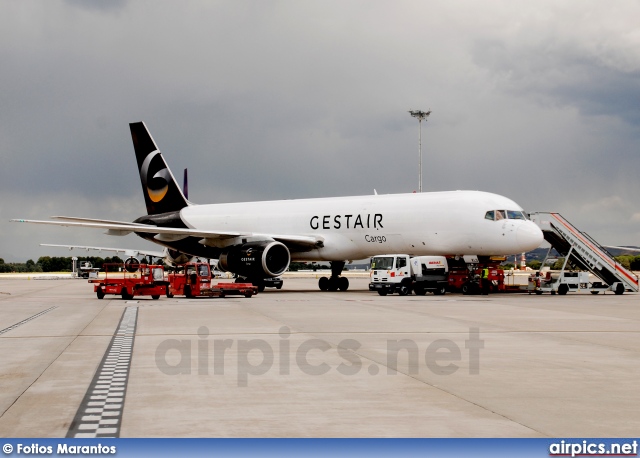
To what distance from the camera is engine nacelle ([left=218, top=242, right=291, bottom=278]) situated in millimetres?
37531

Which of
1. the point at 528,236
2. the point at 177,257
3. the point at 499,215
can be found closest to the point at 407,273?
the point at 499,215

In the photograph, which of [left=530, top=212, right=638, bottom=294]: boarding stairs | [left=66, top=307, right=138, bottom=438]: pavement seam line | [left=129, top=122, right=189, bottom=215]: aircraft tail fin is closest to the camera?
[left=66, top=307, right=138, bottom=438]: pavement seam line

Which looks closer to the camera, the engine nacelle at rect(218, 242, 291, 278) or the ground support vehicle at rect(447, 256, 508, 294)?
the ground support vehicle at rect(447, 256, 508, 294)

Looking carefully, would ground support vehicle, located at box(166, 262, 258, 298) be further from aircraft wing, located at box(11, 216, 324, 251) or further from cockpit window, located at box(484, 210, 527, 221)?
cockpit window, located at box(484, 210, 527, 221)

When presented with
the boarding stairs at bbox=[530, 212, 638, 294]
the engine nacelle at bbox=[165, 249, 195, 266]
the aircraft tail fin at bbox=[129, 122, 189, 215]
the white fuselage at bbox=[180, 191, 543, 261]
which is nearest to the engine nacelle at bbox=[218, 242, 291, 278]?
the white fuselage at bbox=[180, 191, 543, 261]

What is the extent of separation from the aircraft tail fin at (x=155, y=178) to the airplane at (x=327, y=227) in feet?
0.20

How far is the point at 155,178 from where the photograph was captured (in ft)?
162

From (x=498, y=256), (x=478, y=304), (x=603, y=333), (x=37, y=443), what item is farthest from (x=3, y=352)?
(x=498, y=256)

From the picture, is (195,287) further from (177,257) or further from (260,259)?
(177,257)

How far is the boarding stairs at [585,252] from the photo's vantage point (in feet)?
127

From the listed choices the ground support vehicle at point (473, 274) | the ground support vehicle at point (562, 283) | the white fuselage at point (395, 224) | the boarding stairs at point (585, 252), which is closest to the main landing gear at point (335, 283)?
the white fuselage at point (395, 224)

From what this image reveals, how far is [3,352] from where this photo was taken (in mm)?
14008

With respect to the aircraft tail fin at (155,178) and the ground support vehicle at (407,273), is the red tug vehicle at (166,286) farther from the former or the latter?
the aircraft tail fin at (155,178)

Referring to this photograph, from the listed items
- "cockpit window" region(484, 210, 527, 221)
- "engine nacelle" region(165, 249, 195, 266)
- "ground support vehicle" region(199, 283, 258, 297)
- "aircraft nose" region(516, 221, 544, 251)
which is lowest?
"ground support vehicle" region(199, 283, 258, 297)
